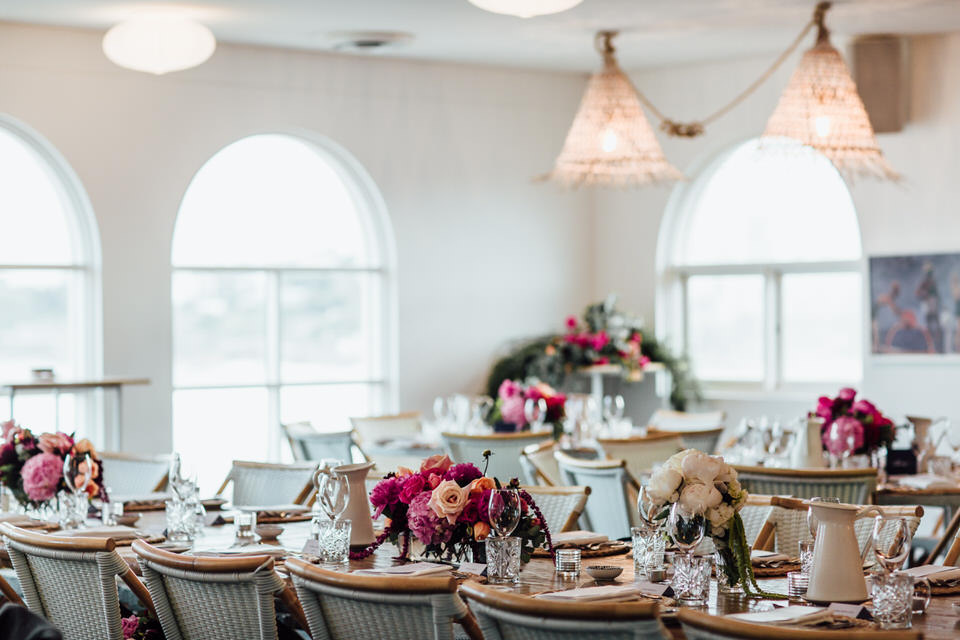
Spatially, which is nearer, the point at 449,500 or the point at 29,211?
the point at 449,500

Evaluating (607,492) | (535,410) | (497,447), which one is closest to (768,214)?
(535,410)

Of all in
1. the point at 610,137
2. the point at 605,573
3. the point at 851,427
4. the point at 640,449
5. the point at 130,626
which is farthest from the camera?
the point at 610,137

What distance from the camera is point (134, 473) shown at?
235 inches

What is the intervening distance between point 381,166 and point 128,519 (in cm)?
480

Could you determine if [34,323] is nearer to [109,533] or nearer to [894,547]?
[109,533]

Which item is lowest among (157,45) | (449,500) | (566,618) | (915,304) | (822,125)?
(566,618)

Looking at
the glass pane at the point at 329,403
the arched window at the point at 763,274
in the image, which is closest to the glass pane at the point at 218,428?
the glass pane at the point at 329,403

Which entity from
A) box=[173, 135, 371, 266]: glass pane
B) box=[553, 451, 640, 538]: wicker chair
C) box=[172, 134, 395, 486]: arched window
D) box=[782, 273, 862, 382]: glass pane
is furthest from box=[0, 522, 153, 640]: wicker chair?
box=[782, 273, 862, 382]: glass pane

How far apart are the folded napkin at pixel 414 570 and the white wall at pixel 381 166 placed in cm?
497

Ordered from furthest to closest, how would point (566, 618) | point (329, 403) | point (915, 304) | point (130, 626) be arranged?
point (329, 403) → point (915, 304) → point (130, 626) → point (566, 618)

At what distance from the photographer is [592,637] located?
2533mm

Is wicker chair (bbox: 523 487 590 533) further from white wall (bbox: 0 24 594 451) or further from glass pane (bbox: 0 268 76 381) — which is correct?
glass pane (bbox: 0 268 76 381)

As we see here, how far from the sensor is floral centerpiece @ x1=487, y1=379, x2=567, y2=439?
7.25m

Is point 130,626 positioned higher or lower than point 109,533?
lower
